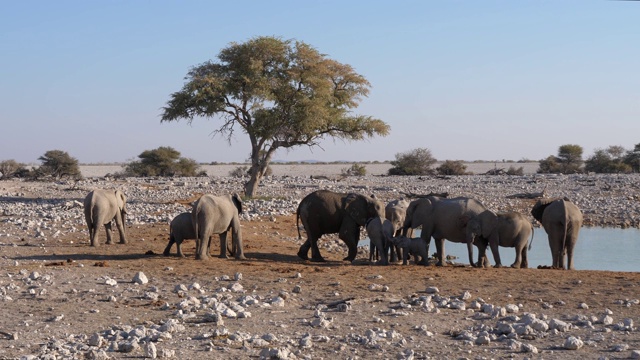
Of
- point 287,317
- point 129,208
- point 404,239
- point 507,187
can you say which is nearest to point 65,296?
point 287,317

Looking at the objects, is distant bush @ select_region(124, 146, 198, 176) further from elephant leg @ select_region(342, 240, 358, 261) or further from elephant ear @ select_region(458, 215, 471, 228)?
elephant ear @ select_region(458, 215, 471, 228)

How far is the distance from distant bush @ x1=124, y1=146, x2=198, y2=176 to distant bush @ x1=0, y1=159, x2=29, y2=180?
769 cm

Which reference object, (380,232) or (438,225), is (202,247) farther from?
(438,225)

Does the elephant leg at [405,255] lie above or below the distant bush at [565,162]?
below

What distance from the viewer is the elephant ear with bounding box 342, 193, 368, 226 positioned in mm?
16422

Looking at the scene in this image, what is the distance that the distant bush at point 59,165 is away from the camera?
2035 inches

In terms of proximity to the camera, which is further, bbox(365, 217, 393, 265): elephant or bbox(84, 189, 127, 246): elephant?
bbox(84, 189, 127, 246): elephant

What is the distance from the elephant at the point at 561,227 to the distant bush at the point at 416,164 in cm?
4163

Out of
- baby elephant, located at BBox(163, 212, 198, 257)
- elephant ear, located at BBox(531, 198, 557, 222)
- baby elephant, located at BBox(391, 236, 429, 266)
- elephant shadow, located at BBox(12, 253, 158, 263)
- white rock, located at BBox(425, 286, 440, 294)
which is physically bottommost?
elephant shadow, located at BBox(12, 253, 158, 263)

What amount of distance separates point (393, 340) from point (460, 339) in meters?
0.72

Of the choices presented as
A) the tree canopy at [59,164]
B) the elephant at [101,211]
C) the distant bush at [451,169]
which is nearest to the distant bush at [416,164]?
the distant bush at [451,169]

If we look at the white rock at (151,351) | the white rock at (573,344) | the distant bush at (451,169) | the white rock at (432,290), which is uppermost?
the distant bush at (451,169)

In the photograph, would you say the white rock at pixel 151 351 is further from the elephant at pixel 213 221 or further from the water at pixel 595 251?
the water at pixel 595 251

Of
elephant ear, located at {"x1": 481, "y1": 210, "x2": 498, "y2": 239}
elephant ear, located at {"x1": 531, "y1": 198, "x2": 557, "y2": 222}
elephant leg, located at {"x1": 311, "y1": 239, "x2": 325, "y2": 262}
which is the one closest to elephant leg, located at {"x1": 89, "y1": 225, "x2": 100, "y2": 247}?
elephant leg, located at {"x1": 311, "y1": 239, "x2": 325, "y2": 262}
